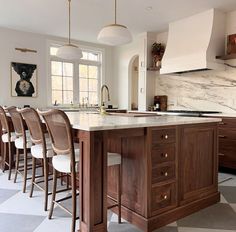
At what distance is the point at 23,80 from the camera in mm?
5676

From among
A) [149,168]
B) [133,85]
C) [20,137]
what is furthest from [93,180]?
[133,85]

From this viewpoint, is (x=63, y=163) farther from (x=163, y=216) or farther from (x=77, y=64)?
(x=77, y=64)

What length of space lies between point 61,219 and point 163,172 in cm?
105

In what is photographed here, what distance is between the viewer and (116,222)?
7.50 feet

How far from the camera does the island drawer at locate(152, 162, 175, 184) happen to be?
85.5 inches

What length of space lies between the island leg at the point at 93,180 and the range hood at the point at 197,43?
3.18 m

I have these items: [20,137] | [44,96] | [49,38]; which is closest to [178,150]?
[20,137]

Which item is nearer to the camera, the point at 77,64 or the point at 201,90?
the point at 201,90

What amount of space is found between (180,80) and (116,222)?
12.8 ft

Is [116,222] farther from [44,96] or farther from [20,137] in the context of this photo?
[44,96]

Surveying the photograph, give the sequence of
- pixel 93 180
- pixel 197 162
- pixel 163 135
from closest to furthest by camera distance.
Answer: pixel 93 180
pixel 163 135
pixel 197 162

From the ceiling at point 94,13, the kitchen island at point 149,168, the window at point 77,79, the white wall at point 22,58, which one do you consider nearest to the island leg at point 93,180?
the kitchen island at point 149,168

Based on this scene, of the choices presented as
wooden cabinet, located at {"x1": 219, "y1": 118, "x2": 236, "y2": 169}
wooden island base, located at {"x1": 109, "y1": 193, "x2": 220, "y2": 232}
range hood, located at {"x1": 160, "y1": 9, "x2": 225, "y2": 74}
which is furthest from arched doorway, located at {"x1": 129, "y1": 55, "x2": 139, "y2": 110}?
wooden island base, located at {"x1": 109, "y1": 193, "x2": 220, "y2": 232}

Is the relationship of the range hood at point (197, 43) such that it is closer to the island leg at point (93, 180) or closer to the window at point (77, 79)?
the window at point (77, 79)
